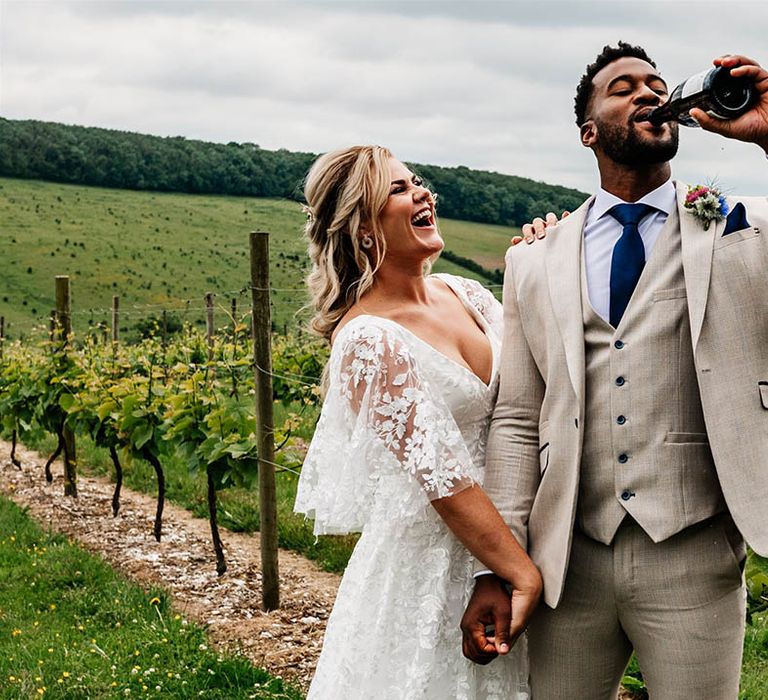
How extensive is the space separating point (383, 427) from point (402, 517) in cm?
27

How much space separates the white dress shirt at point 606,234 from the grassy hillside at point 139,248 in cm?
3450

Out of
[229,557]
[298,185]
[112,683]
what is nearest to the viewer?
[298,185]

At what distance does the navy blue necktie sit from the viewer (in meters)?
2.42

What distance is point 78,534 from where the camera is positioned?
7434 mm

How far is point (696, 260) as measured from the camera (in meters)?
2.32

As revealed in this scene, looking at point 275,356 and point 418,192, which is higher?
point 418,192

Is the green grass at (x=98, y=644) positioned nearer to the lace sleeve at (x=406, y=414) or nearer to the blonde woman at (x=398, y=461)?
the blonde woman at (x=398, y=461)

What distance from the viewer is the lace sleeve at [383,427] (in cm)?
262

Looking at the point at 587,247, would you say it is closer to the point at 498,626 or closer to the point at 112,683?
the point at 498,626

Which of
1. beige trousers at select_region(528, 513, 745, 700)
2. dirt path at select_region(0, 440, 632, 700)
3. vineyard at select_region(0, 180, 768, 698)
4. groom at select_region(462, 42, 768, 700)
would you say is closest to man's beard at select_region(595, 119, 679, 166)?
groom at select_region(462, 42, 768, 700)

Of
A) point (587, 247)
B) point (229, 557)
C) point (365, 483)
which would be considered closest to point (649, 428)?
point (587, 247)

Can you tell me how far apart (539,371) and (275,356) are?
10.4 m

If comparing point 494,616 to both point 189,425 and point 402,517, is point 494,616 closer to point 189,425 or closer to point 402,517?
point 402,517

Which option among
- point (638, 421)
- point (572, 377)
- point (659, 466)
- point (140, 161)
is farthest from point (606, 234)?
point (140, 161)
